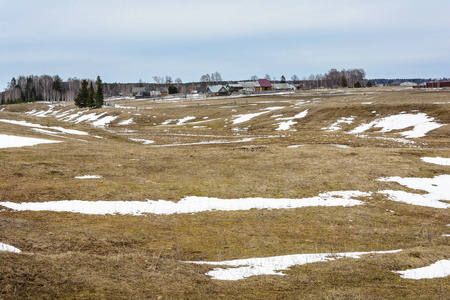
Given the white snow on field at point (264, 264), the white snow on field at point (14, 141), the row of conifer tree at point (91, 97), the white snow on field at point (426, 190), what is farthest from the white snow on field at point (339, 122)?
the row of conifer tree at point (91, 97)

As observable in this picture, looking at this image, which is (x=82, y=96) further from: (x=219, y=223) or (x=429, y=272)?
(x=429, y=272)

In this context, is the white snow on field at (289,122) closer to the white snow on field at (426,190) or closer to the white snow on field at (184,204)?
the white snow on field at (426,190)

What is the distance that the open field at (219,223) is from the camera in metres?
11.0

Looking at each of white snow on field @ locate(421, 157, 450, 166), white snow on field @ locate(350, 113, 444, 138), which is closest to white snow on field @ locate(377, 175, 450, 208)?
white snow on field @ locate(421, 157, 450, 166)

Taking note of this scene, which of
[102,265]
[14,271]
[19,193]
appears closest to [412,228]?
[102,265]

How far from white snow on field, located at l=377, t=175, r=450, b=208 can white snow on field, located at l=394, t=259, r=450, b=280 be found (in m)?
13.0

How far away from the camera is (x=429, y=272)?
13.4 meters

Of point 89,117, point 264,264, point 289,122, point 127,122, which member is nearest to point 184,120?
point 127,122

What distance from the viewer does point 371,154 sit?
1570 inches

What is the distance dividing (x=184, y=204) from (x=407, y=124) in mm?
56048

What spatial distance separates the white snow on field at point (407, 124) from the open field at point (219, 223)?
1406 centimetres

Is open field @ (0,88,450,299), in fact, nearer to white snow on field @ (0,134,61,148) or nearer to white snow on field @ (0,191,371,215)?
white snow on field @ (0,191,371,215)

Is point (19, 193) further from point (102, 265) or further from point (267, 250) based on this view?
point (267, 250)

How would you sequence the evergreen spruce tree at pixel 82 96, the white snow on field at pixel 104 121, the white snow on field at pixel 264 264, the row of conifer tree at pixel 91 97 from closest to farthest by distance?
1. the white snow on field at pixel 264 264
2. the white snow on field at pixel 104 121
3. the row of conifer tree at pixel 91 97
4. the evergreen spruce tree at pixel 82 96
